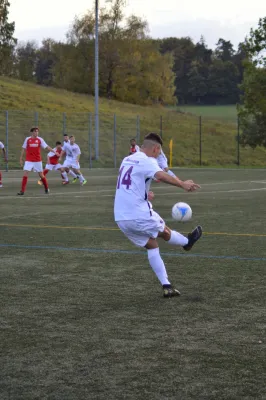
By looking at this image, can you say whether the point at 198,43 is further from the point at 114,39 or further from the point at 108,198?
the point at 108,198

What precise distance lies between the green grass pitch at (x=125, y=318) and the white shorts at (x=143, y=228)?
1.98 feet

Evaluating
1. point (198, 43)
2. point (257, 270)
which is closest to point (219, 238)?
point (257, 270)

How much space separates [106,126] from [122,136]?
90.9 inches

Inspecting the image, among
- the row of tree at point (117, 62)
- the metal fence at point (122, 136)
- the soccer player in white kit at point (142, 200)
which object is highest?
the row of tree at point (117, 62)

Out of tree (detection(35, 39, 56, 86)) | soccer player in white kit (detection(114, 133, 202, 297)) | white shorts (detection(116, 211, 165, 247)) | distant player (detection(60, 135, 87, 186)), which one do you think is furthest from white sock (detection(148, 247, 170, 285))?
tree (detection(35, 39, 56, 86))

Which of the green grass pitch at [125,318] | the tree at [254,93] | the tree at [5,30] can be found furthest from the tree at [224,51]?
the green grass pitch at [125,318]

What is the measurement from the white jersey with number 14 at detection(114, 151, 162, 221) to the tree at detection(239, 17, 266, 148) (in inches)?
1784

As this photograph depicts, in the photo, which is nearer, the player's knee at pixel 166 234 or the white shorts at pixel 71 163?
the player's knee at pixel 166 234

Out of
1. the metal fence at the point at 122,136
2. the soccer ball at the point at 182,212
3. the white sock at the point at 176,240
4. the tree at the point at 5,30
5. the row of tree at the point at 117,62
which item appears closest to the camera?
the white sock at the point at 176,240

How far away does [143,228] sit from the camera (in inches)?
316

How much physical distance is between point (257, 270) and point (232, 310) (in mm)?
2318

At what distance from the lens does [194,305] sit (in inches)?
301

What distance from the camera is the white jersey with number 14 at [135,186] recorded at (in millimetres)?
7895

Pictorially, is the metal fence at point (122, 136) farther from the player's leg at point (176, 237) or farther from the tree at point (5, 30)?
the player's leg at point (176, 237)
